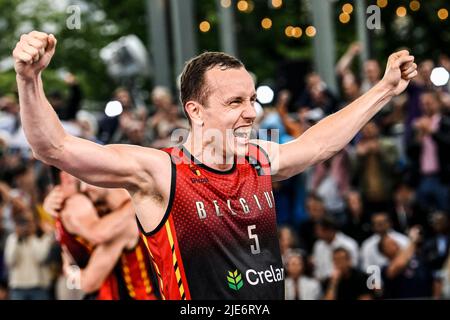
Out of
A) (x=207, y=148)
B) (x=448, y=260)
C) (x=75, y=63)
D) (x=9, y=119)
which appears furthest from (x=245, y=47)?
(x=207, y=148)

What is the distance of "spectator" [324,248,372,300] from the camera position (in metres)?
10.7

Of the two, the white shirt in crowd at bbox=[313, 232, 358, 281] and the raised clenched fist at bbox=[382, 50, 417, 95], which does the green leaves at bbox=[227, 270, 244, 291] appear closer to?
the raised clenched fist at bbox=[382, 50, 417, 95]

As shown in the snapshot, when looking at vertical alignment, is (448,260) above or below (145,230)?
below

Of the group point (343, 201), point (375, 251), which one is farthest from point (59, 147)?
point (343, 201)

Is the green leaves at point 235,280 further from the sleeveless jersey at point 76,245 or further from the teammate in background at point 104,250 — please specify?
the sleeveless jersey at point 76,245

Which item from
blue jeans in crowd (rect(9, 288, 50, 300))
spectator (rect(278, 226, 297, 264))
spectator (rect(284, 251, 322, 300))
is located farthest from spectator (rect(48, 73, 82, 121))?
spectator (rect(284, 251, 322, 300))

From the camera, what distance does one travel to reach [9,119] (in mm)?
15086

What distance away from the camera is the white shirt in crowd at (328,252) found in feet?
37.9

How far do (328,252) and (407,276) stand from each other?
1.01 metres

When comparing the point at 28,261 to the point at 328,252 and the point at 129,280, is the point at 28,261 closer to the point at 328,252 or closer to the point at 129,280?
the point at 328,252

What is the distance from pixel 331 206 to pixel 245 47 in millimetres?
6524

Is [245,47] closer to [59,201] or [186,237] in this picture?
[59,201]

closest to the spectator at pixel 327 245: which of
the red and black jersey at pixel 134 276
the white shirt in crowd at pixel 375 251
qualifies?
the white shirt in crowd at pixel 375 251

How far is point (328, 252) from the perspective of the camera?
11828 mm
